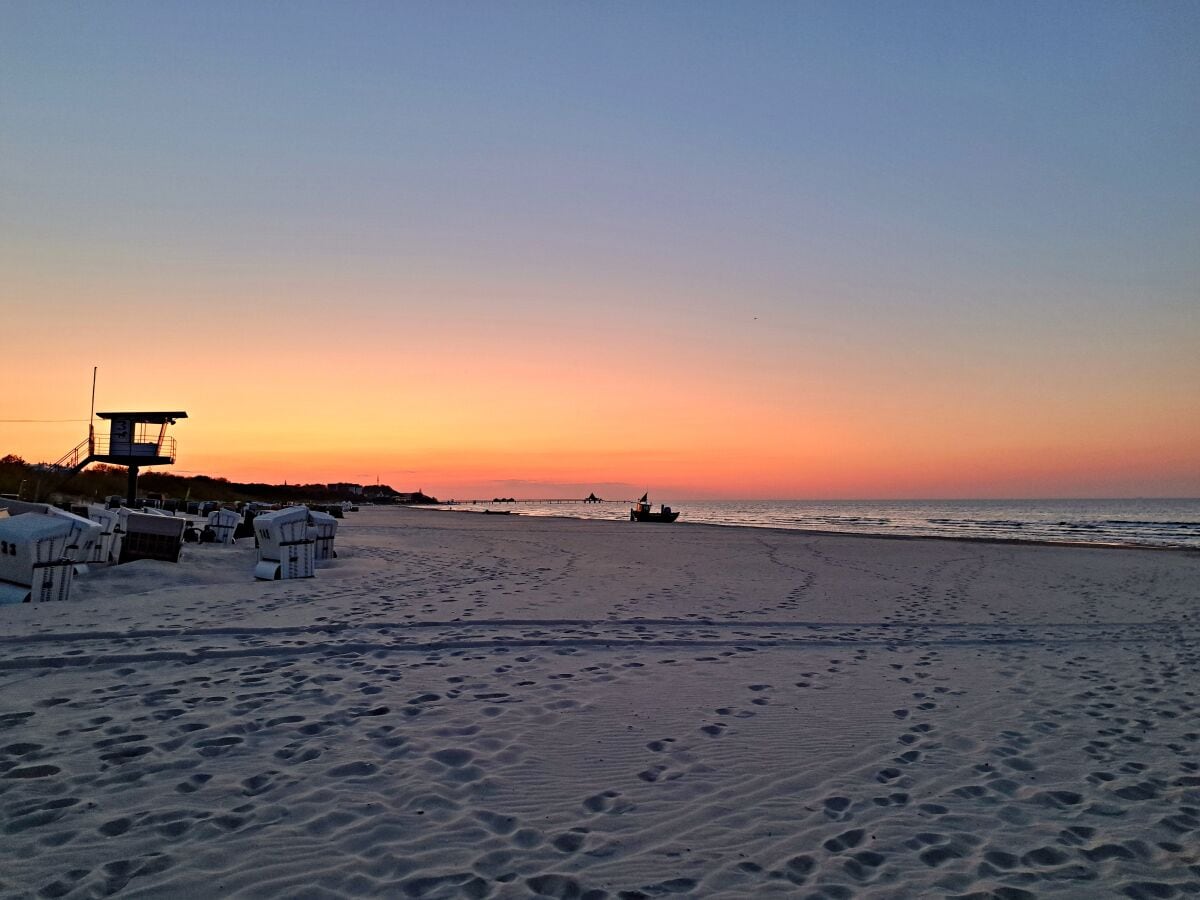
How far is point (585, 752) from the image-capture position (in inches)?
209

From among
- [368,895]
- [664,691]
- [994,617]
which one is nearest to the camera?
[368,895]

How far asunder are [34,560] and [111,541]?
12.2 ft

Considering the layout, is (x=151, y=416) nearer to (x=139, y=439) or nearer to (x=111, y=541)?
(x=139, y=439)

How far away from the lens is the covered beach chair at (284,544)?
14297mm

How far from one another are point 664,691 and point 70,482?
4877 cm

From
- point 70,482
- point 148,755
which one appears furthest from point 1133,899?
point 70,482

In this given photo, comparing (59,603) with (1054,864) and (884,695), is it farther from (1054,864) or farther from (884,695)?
(1054,864)

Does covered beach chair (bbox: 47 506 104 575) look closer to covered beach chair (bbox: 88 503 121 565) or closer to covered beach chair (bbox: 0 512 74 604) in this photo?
covered beach chair (bbox: 0 512 74 604)

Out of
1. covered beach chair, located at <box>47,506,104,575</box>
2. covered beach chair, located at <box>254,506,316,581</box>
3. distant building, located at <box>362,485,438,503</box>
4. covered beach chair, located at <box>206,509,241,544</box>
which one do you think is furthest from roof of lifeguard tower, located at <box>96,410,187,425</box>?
distant building, located at <box>362,485,438,503</box>

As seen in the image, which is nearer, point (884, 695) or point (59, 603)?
point (884, 695)

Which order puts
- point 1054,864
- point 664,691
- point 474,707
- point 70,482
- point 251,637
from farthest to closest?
point 70,482, point 251,637, point 664,691, point 474,707, point 1054,864

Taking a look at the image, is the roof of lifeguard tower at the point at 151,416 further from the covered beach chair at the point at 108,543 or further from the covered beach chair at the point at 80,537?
the covered beach chair at the point at 80,537

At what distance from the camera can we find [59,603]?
37.0 feet

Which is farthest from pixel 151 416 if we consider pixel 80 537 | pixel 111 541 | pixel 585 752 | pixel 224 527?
pixel 585 752
